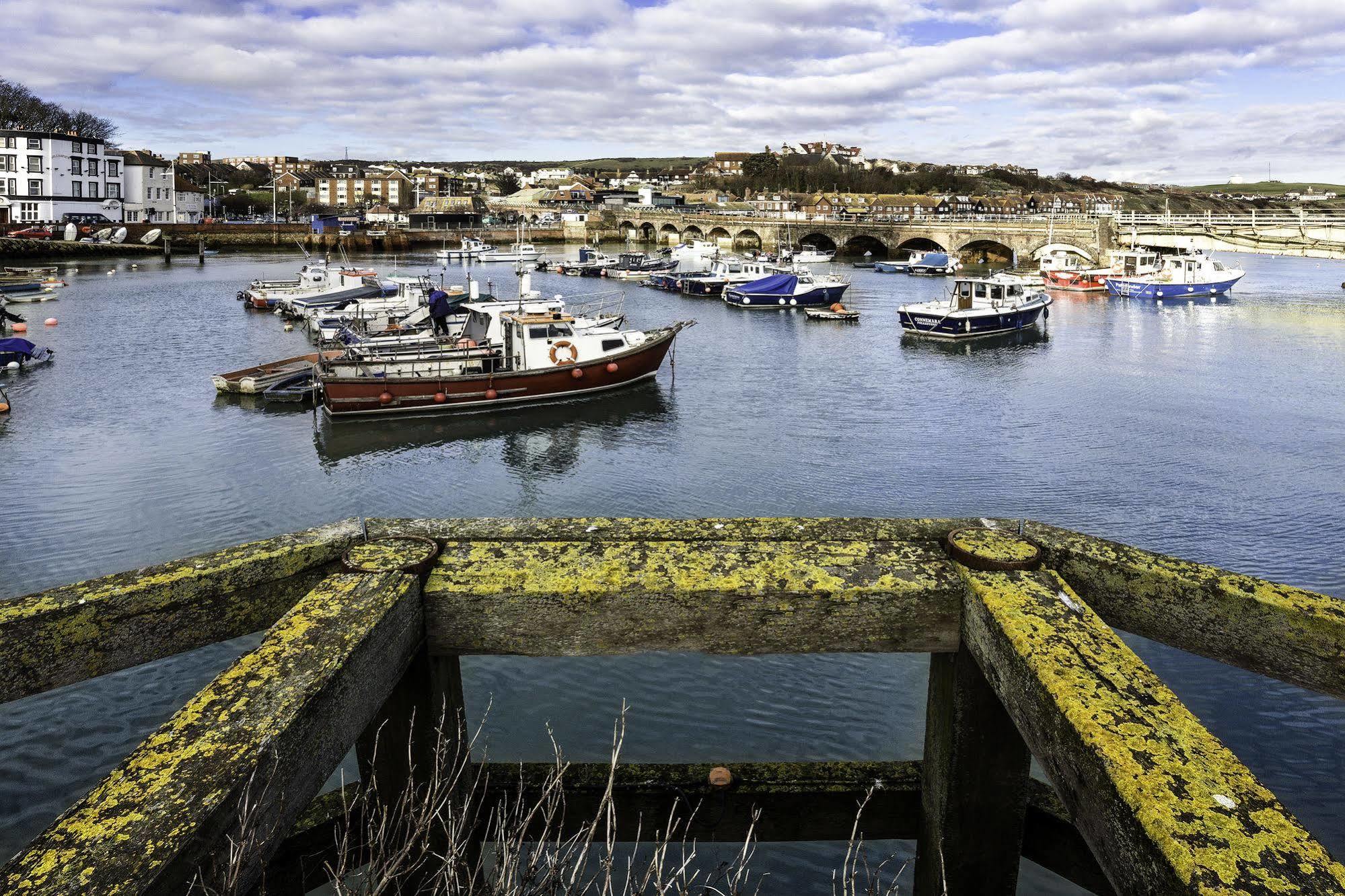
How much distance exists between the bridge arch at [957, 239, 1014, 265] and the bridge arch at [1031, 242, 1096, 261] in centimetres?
721

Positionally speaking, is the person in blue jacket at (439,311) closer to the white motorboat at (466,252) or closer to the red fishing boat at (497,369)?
the red fishing boat at (497,369)

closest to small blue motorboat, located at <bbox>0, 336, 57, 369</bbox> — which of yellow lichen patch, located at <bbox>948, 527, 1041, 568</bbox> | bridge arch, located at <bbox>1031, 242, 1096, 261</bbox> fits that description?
yellow lichen patch, located at <bbox>948, 527, 1041, 568</bbox>

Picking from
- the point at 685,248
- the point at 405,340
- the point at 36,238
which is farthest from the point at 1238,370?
the point at 36,238

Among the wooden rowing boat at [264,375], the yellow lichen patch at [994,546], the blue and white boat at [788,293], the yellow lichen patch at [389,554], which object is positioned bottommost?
the wooden rowing boat at [264,375]

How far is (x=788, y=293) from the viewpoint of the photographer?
53094mm

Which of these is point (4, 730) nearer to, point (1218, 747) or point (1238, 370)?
point (1218, 747)

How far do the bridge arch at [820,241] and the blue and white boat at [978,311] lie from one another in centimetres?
5259

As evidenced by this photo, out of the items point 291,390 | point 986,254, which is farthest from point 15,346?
point 986,254

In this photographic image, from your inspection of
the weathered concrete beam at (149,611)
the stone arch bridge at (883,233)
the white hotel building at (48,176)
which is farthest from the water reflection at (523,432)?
the white hotel building at (48,176)

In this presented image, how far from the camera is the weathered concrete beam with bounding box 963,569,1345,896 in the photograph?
2312mm

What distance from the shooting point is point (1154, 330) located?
150 ft

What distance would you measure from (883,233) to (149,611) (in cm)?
9210

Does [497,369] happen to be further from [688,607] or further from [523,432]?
[688,607]

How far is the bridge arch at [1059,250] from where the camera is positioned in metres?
73.9
